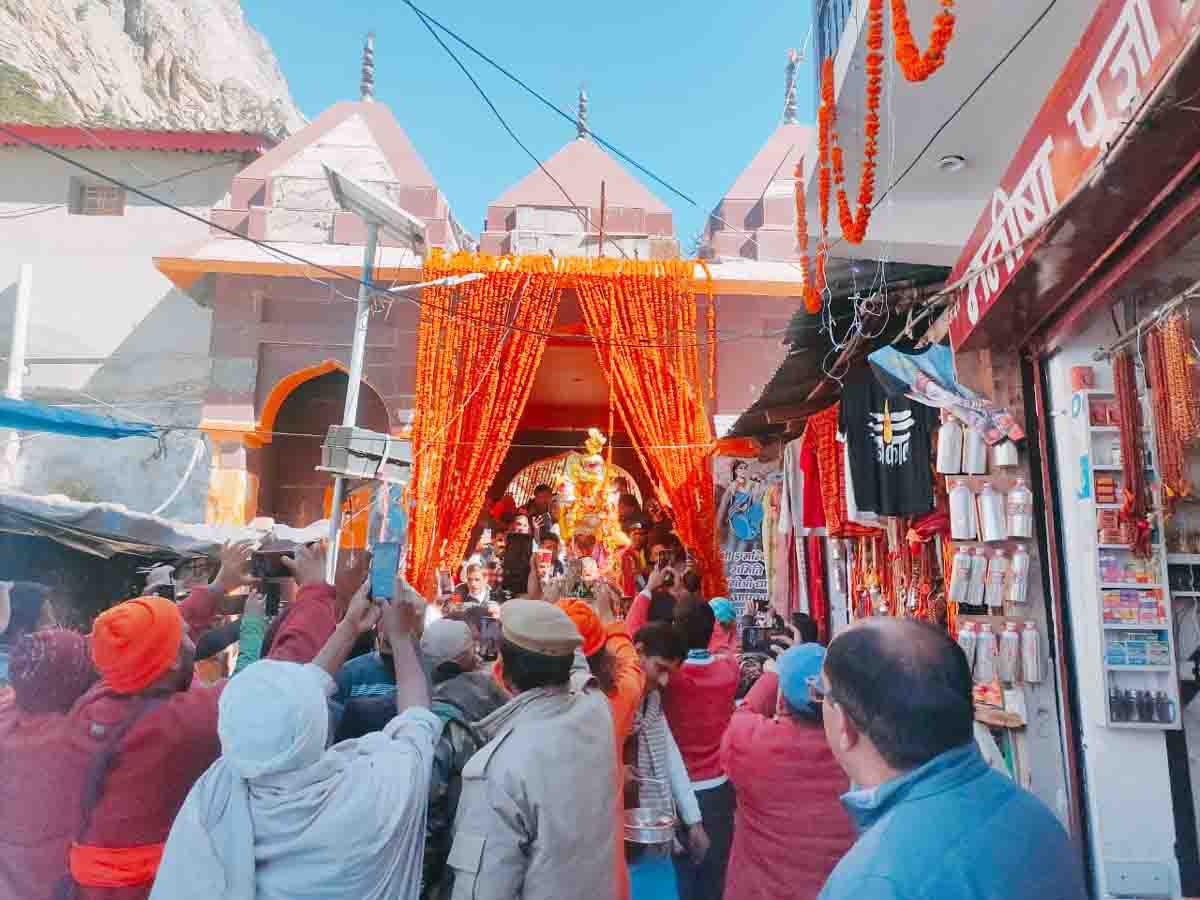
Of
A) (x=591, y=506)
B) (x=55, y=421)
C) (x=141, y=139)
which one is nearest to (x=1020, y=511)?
(x=55, y=421)

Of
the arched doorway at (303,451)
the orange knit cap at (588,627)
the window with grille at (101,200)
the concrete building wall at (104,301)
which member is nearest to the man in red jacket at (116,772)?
the orange knit cap at (588,627)

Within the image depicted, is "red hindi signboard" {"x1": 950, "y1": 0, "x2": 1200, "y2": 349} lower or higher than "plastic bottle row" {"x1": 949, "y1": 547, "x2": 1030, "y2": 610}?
higher

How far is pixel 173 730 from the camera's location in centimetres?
218

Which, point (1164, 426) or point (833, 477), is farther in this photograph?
point (833, 477)

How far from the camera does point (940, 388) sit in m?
4.07

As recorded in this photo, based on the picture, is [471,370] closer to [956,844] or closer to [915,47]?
[915,47]

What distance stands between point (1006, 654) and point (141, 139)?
570 inches

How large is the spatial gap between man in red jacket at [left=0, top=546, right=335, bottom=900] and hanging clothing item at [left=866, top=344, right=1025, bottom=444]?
→ 138 inches

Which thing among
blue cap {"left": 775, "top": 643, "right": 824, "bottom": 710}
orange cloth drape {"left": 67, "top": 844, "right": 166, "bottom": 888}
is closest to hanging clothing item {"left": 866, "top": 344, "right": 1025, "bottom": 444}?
blue cap {"left": 775, "top": 643, "right": 824, "bottom": 710}

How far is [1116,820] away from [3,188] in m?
16.3

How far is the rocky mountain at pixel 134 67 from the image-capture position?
15.5 m

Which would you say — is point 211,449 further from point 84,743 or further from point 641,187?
point 84,743

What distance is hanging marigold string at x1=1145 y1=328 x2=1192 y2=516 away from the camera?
3.35m

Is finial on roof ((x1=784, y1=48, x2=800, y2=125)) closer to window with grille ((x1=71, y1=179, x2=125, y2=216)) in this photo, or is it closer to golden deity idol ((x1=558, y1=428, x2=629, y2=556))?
golden deity idol ((x1=558, y1=428, x2=629, y2=556))
